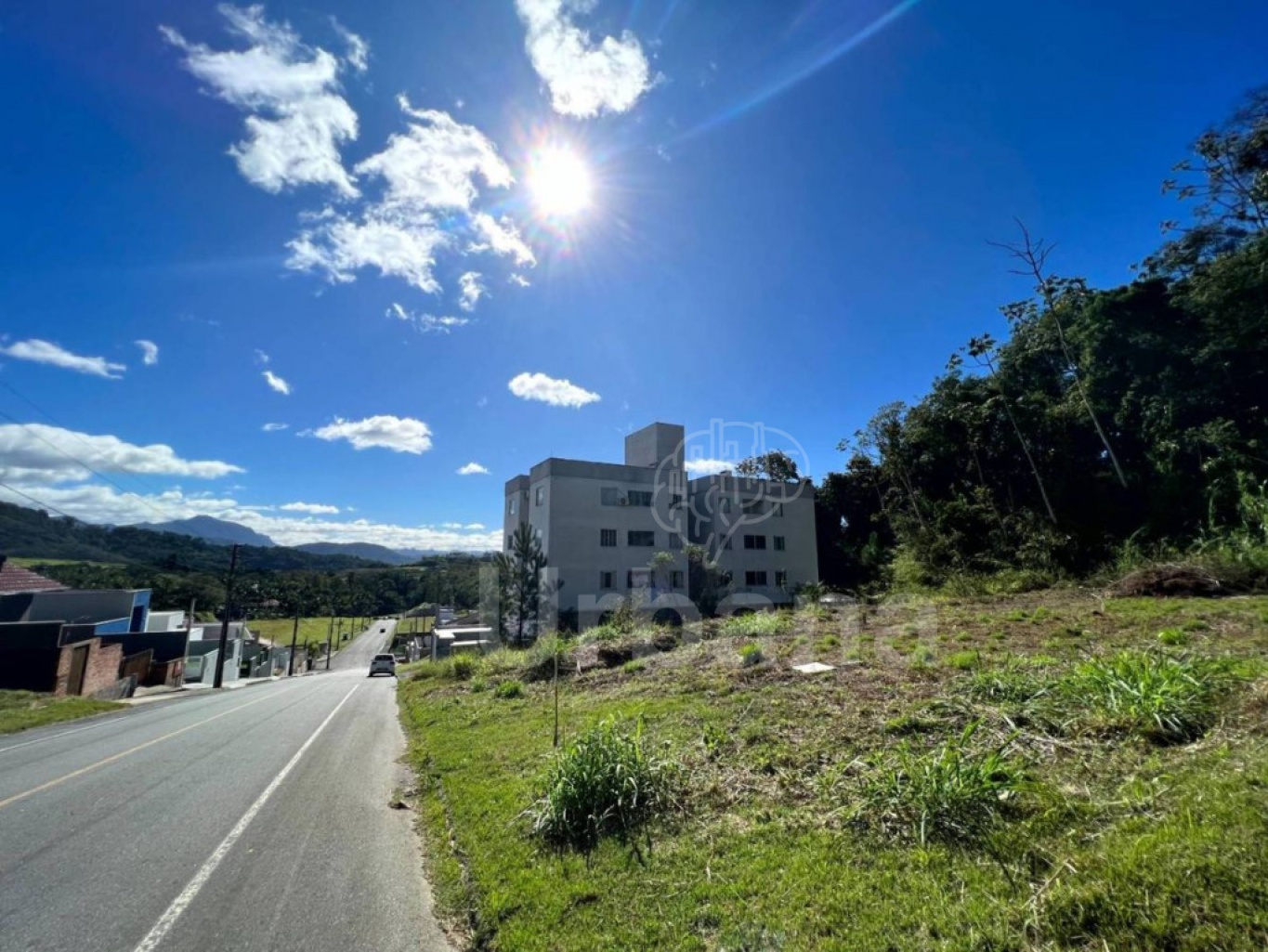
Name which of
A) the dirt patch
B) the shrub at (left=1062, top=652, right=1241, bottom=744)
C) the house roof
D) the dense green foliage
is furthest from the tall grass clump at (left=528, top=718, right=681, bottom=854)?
the house roof

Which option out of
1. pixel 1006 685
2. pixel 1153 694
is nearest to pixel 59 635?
pixel 1006 685

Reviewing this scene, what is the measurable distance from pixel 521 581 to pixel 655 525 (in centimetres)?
960

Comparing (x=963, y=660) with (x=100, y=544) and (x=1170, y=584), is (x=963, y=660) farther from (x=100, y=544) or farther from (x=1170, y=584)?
(x=100, y=544)

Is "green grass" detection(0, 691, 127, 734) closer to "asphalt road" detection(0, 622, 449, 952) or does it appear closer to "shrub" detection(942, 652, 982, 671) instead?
"asphalt road" detection(0, 622, 449, 952)

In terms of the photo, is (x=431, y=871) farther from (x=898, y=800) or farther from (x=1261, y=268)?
(x=1261, y=268)

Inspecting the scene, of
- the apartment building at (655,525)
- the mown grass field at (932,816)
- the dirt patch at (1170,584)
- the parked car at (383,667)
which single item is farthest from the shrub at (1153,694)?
the parked car at (383,667)

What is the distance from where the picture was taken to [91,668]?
22797mm

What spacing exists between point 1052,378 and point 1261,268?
10108 mm

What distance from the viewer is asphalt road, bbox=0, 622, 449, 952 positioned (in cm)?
384

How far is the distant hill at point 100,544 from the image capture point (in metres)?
24.1

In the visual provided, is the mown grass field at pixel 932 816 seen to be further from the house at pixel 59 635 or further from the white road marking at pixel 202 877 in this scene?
the house at pixel 59 635

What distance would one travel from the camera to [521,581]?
28703 millimetres

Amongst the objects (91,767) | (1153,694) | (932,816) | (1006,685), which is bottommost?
(91,767)

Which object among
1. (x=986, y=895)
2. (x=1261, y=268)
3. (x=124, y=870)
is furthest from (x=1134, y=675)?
(x=1261, y=268)
